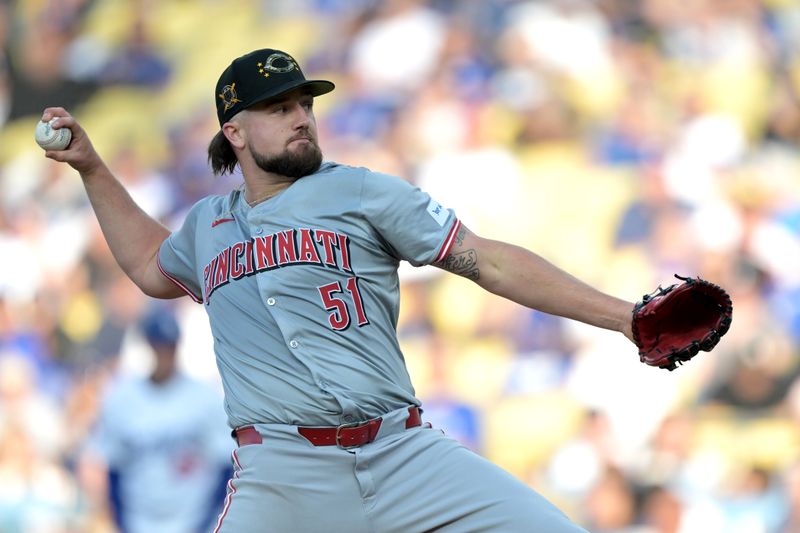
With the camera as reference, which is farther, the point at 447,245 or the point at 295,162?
the point at 295,162

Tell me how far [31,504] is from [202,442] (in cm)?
303

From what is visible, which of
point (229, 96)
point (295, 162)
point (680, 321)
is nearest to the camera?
point (680, 321)

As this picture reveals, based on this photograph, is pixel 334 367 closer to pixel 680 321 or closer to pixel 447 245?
pixel 447 245

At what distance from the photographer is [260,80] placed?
398 centimetres

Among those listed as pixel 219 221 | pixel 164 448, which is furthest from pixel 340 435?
pixel 164 448

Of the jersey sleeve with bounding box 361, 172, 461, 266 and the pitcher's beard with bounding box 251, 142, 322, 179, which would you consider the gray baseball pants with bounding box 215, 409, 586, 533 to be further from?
the pitcher's beard with bounding box 251, 142, 322, 179

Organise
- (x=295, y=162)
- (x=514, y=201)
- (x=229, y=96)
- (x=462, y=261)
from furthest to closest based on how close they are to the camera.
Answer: (x=514, y=201) → (x=229, y=96) → (x=295, y=162) → (x=462, y=261)

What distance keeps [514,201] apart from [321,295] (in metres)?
4.64

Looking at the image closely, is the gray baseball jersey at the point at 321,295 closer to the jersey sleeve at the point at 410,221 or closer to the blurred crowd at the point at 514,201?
the jersey sleeve at the point at 410,221

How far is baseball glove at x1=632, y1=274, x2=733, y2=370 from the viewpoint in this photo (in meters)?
3.41

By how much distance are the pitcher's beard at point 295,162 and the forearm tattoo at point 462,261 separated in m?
0.54

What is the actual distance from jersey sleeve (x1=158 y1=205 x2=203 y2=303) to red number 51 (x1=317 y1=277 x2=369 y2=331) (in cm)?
59

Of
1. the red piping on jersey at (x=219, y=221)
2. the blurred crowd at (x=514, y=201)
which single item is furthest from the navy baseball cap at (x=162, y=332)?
the red piping on jersey at (x=219, y=221)

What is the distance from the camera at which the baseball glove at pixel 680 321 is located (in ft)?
11.2
